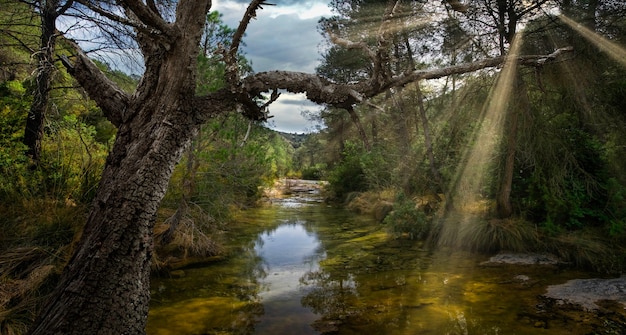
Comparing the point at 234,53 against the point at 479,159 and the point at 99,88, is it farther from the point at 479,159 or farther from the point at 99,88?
the point at 479,159

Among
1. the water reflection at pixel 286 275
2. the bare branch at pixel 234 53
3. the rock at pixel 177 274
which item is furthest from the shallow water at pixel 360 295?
the bare branch at pixel 234 53

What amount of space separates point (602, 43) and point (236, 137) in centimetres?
865

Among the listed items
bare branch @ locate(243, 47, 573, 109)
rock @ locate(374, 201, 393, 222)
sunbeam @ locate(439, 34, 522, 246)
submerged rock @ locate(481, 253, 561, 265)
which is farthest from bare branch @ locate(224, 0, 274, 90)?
rock @ locate(374, 201, 393, 222)

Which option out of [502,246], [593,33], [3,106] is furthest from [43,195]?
[593,33]

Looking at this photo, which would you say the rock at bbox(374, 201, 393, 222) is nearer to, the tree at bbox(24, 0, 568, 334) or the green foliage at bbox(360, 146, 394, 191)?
the green foliage at bbox(360, 146, 394, 191)

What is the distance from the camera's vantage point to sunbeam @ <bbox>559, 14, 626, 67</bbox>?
24.7ft

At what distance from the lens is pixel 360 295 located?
20.6ft

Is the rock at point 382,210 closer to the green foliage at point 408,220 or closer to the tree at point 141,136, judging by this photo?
the green foliage at point 408,220

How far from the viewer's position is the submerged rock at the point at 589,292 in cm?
538

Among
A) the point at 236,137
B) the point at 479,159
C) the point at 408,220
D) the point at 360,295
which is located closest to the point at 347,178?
the point at 408,220

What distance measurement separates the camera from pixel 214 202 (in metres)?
9.41

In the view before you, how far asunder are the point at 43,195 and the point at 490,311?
719 centimetres

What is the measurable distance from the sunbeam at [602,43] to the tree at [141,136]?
5877 millimetres

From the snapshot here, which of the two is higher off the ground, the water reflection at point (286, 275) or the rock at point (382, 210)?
the rock at point (382, 210)
